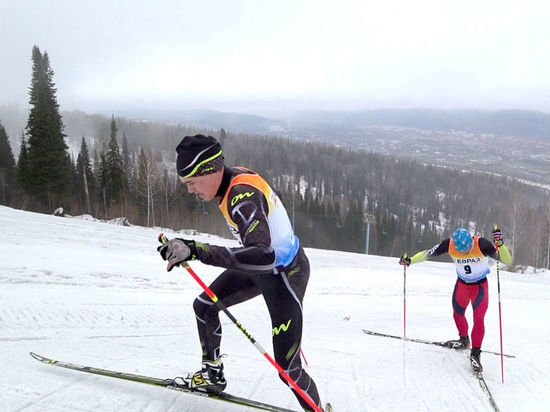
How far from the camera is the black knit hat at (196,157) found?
2.64 m

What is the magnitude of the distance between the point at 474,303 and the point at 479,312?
0.16 meters

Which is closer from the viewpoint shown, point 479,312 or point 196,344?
point 196,344

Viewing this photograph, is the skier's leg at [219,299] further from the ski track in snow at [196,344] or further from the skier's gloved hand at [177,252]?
the skier's gloved hand at [177,252]

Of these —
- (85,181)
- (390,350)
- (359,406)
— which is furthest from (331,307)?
(85,181)

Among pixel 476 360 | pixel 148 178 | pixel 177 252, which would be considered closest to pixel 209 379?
pixel 177 252

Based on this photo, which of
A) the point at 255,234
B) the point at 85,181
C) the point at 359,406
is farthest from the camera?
the point at 85,181

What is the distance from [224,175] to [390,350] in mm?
4020

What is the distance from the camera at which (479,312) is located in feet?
17.9

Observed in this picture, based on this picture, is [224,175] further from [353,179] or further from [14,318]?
[353,179]

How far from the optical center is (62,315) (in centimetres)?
523

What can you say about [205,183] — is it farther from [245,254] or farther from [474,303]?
[474,303]

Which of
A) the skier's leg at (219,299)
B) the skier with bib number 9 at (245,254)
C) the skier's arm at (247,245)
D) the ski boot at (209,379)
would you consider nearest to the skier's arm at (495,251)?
the skier with bib number 9 at (245,254)

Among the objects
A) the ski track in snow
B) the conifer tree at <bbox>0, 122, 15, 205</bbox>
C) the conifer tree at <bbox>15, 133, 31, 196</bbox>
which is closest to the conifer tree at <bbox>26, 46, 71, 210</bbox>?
the conifer tree at <bbox>15, 133, 31, 196</bbox>

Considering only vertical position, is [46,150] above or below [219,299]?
above
